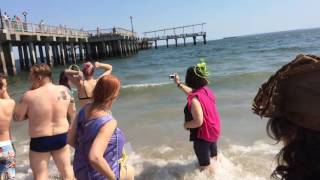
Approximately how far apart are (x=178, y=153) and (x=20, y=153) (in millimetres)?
2765

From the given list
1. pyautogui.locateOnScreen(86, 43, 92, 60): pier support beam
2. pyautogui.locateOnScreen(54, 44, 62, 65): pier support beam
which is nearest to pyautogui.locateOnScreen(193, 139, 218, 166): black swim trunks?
pyautogui.locateOnScreen(54, 44, 62, 65): pier support beam

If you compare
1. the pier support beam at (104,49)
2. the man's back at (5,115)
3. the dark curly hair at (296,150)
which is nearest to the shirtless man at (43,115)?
the man's back at (5,115)

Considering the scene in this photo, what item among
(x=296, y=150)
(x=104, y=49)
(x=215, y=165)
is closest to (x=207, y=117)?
(x=215, y=165)

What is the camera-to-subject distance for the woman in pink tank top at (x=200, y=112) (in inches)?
185

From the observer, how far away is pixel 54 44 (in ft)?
140

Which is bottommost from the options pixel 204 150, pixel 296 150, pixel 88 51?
pixel 88 51

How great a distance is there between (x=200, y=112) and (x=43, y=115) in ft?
4.96

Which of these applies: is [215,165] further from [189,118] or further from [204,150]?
[189,118]

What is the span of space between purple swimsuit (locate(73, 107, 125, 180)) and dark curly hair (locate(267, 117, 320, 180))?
1883mm

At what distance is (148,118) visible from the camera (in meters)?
10.6

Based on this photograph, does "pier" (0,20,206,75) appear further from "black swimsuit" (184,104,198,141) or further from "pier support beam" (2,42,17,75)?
"black swimsuit" (184,104,198,141)

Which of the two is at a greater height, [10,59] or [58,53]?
[10,59]

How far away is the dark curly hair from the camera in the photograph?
129 cm

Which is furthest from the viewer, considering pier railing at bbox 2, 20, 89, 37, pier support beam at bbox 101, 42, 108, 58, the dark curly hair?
pier support beam at bbox 101, 42, 108, 58
